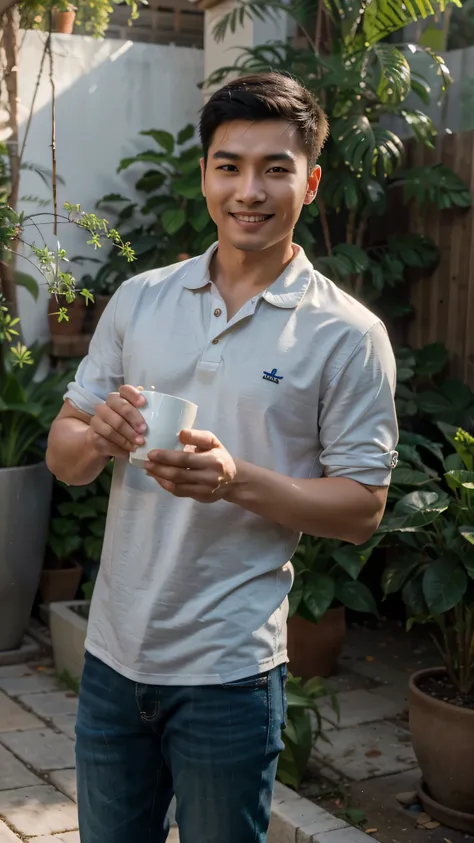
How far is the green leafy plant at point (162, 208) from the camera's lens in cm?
514

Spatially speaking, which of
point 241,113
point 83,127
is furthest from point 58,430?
point 83,127

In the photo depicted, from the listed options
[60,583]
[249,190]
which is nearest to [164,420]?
[249,190]

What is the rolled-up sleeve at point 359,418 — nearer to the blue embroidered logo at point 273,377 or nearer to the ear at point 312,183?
the blue embroidered logo at point 273,377

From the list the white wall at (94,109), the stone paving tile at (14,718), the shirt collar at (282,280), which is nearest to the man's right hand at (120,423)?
the shirt collar at (282,280)

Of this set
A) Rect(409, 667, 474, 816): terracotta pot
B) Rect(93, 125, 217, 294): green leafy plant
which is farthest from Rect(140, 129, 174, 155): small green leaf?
Rect(409, 667, 474, 816): terracotta pot

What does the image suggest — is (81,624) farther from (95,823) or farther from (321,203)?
(95,823)

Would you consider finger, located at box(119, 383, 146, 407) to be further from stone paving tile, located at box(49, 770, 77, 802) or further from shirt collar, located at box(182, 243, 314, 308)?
stone paving tile, located at box(49, 770, 77, 802)

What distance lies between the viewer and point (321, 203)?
16.4 feet

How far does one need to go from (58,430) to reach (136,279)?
289 millimetres

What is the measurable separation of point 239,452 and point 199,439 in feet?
0.58

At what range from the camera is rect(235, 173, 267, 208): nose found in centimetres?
172

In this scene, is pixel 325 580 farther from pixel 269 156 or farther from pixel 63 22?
pixel 63 22

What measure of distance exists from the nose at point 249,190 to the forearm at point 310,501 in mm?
425

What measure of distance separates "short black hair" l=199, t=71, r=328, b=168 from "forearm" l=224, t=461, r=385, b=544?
0.56 m
